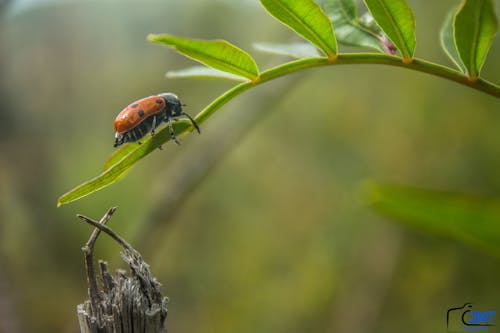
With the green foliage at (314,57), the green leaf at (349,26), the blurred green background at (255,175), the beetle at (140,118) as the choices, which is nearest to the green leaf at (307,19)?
the green foliage at (314,57)

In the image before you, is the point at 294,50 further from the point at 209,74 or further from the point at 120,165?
the point at 120,165

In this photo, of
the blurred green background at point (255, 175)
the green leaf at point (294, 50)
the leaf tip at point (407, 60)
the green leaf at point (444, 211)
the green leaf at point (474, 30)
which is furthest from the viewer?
the blurred green background at point (255, 175)

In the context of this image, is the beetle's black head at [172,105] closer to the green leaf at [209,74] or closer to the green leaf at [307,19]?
the green leaf at [209,74]

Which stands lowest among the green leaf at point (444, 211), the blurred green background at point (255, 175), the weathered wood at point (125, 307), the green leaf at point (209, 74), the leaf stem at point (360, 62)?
the weathered wood at point (125, 307)

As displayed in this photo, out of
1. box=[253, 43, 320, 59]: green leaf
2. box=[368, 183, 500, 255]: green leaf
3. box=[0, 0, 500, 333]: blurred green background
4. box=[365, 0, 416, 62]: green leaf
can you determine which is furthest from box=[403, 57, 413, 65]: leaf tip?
box=[0, 0, 500, 333]: blurred green background

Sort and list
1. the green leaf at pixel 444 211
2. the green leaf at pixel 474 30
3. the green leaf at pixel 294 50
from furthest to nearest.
Result: 1. the green leaf at pixel 294 50
2. the green leaf at pixel 474 30
3. the green leaf at pixel 444 211

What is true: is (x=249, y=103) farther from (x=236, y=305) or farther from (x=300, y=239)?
(x=236, y=305)

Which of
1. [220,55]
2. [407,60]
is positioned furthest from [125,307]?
[407,60]
